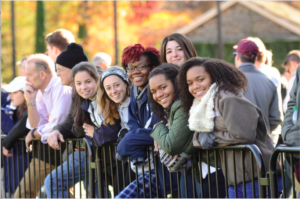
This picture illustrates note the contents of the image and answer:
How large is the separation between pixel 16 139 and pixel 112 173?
2.12 m

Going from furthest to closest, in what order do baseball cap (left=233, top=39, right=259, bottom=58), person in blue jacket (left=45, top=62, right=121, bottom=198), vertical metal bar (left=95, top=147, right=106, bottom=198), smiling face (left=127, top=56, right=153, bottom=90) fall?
1. baseball cap (left=233, top=39, right=259, bottom=58)
2. vertical metal bar (left=95, top=147, right=106, bottom=198)
3. person in blue jacket (left=45, top=62, right=121, bottom=198)
4. smiling face (left=127, top=56, right=153, bottom=90)

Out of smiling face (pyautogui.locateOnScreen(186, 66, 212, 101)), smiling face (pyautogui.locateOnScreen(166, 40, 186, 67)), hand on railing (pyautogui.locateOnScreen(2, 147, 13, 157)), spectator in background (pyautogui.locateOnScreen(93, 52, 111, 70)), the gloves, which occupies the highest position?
spectator in background (pyautogui.locateOnScreen(93, 52, 111, 70))

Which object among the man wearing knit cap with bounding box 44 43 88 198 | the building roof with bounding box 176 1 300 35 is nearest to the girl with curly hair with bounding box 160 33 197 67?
the man wearing knit cap with bounding box 44 43 88 198

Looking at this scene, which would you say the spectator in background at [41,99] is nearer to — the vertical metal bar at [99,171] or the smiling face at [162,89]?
the vertical metal bar at [99,171]

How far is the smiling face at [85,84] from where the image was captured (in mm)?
6863

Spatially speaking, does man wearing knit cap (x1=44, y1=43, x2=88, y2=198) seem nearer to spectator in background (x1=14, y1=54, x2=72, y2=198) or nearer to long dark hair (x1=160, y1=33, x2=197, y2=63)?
spectator in background (x1=14, y1=54, x2=72, y2=198)

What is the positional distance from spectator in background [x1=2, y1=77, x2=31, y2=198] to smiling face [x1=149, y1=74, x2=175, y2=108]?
2.89 m

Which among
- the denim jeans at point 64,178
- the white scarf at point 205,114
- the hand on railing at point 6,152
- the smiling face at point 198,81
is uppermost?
the smiling face at point 198,81

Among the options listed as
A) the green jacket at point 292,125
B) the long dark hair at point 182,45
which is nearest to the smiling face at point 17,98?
the long dark hair at point 182,45

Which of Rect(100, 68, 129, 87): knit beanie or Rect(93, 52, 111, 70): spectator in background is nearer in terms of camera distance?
Rect(100, 68, 129, 87): knit beanie

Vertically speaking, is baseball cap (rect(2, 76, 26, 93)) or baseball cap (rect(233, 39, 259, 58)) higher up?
baseball cap (rect(233, 39, 259, 58))

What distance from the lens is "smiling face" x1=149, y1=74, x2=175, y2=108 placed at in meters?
5.60

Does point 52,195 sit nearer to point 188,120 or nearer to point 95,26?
point 188,120

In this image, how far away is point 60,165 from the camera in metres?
7.20
